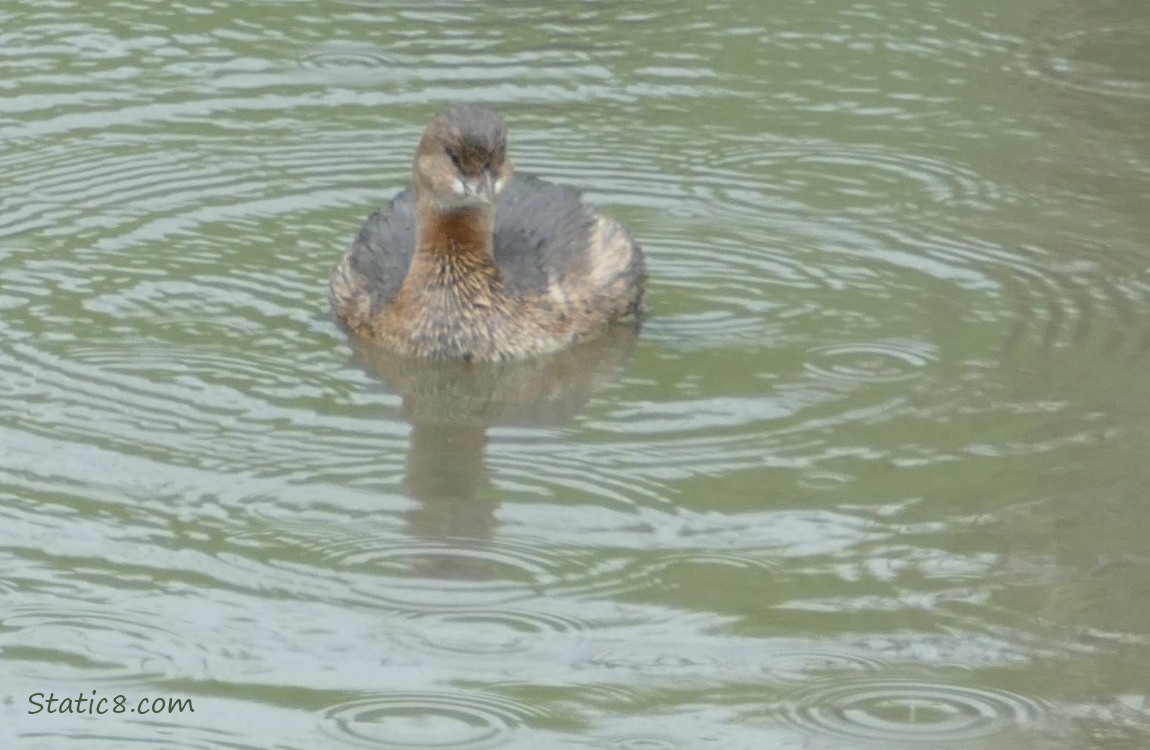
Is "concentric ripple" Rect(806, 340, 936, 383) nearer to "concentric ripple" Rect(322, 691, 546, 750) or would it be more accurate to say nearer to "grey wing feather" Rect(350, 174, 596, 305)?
"grey wing feather" Rect(350, 174, 596, 305)

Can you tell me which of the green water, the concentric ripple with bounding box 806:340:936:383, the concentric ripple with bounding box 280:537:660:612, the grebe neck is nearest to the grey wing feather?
the grebe neck

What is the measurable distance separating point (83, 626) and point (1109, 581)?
3211mm

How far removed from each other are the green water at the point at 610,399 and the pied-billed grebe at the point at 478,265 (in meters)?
0.18

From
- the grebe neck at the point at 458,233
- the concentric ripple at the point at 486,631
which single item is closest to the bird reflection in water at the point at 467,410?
the concentric ripple at the point at 486,631

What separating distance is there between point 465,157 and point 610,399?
120cm

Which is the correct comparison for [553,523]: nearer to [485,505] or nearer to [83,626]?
[485,505]

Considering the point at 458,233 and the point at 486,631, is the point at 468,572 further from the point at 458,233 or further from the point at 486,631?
the point at 458,233

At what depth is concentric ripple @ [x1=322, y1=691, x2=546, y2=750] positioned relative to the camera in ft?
21.7

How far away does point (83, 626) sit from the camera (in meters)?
7.26

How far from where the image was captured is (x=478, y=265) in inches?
405

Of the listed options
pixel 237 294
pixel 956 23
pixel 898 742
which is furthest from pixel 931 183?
pixel 898 742

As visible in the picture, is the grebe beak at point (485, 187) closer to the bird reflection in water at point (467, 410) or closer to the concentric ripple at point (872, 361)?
the bird reflection in water at point (467, 410)

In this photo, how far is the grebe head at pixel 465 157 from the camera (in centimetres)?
977

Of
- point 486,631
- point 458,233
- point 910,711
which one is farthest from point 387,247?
point 910,711
